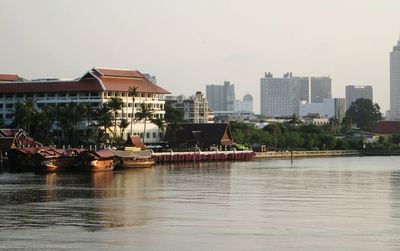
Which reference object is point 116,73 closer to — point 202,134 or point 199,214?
Result: point 202,134

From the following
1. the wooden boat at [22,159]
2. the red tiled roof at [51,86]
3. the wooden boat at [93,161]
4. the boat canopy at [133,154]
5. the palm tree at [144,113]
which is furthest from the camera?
the red tiled roof at [51,86]

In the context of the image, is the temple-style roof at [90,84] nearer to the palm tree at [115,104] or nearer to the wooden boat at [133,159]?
the palm tree at [115,104]

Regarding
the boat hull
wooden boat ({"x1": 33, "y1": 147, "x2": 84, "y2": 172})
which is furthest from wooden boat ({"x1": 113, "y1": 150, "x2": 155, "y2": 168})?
wooden boat ({"x1": 33, "y1": 147, "x2": 84, "y2": 172})

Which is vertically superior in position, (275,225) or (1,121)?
(1,121)

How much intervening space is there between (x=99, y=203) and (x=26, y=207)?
4.76 metres

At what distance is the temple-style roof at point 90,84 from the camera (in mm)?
135000

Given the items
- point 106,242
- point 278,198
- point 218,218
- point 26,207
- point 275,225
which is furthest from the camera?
point 278,198

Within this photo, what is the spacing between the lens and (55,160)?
9838 cm

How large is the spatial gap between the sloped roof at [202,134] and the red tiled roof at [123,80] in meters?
6.40

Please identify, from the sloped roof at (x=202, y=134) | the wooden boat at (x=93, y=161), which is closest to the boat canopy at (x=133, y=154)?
the wooden boat at (x=93, y=161)

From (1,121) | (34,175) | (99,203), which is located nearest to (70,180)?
(34,175)

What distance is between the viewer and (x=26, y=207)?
183ft

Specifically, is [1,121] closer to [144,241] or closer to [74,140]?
[74,140]

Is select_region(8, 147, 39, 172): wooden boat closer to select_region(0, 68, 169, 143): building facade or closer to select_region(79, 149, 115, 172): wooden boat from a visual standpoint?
select_region(79, 149, 115, 172): wooden boat
